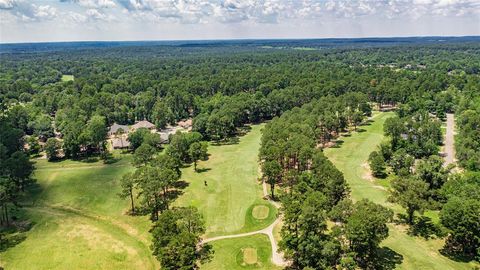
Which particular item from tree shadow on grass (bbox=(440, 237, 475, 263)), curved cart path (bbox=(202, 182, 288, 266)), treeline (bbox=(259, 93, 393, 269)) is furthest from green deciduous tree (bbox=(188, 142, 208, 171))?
tree shadow on grass (bbox=(440, 237, 475, 263))

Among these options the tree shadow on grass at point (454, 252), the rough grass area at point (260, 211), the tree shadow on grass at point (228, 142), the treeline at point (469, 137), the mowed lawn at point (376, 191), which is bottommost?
the tree shadow on grass at point (228, 142)

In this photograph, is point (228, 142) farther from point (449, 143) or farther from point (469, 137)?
point (469, 137)

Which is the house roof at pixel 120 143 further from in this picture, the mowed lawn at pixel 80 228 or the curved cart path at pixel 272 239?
the curved cart path at pixel 272 239

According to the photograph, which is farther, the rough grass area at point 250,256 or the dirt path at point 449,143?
the dirt path at point 449,143

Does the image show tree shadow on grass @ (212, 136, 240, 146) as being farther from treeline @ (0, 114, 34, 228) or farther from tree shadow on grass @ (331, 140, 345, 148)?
treeline @ (0, 114, 34, 228)

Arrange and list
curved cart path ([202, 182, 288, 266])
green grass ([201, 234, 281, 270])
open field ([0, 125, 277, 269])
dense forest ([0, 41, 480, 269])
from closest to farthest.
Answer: dense forest ([0, 41, 480, 269]) < green grass ([201, 234, 281, 270]) < curved cart path ([202, 182, 288, 266]) < open field ([0, 125, 277, 269])

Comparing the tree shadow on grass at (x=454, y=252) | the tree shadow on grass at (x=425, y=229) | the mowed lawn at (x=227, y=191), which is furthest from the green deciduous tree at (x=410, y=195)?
the mowed lawn at (x=227, y=191)

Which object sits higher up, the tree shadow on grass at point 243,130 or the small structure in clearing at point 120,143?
the small structure in clearing at point 120,143

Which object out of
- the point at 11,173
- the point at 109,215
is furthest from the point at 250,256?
the point at 11,173
